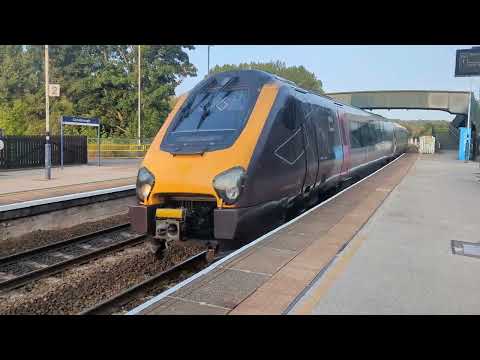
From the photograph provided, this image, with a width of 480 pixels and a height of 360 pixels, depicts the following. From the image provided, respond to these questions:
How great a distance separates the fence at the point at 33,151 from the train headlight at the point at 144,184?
44.2 feet

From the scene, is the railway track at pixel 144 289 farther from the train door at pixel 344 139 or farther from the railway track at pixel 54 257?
the train door at pixel 344 139

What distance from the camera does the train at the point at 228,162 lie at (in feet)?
18.8

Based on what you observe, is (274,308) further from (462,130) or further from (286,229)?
(462,130)

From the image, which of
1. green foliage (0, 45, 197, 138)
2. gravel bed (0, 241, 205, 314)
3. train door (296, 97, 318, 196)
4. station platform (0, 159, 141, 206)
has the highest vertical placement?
green foliage (0, 45, 197, 138)

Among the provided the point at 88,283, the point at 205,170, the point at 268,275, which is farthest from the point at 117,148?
the point at 268,275

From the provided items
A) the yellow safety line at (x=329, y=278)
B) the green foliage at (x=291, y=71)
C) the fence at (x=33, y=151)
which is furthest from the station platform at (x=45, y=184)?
the green foliage at (x=291, y=71)

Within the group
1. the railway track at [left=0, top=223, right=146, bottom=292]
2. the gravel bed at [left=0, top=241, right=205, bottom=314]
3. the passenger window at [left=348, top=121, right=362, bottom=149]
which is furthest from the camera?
→ the passenger window at [left=348, top=121, right=362, bottom=149]

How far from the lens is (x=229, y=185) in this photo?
562 cm

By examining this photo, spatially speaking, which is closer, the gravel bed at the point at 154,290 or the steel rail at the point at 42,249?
the gravel bed at the point at 154,290

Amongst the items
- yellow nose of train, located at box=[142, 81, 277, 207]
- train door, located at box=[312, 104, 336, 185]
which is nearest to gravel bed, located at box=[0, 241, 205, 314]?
yellow nose of train, located at box=[142, 81, 277, 207]

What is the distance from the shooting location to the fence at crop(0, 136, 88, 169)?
18.0 meters

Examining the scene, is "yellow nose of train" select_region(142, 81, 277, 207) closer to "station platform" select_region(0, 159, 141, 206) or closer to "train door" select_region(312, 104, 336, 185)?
"train door" select_region(312, 104, 336, 185)

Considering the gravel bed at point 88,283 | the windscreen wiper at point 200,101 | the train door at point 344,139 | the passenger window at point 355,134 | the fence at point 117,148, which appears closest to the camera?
the gravel bed at point 88,283

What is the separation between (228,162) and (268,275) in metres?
1.78
